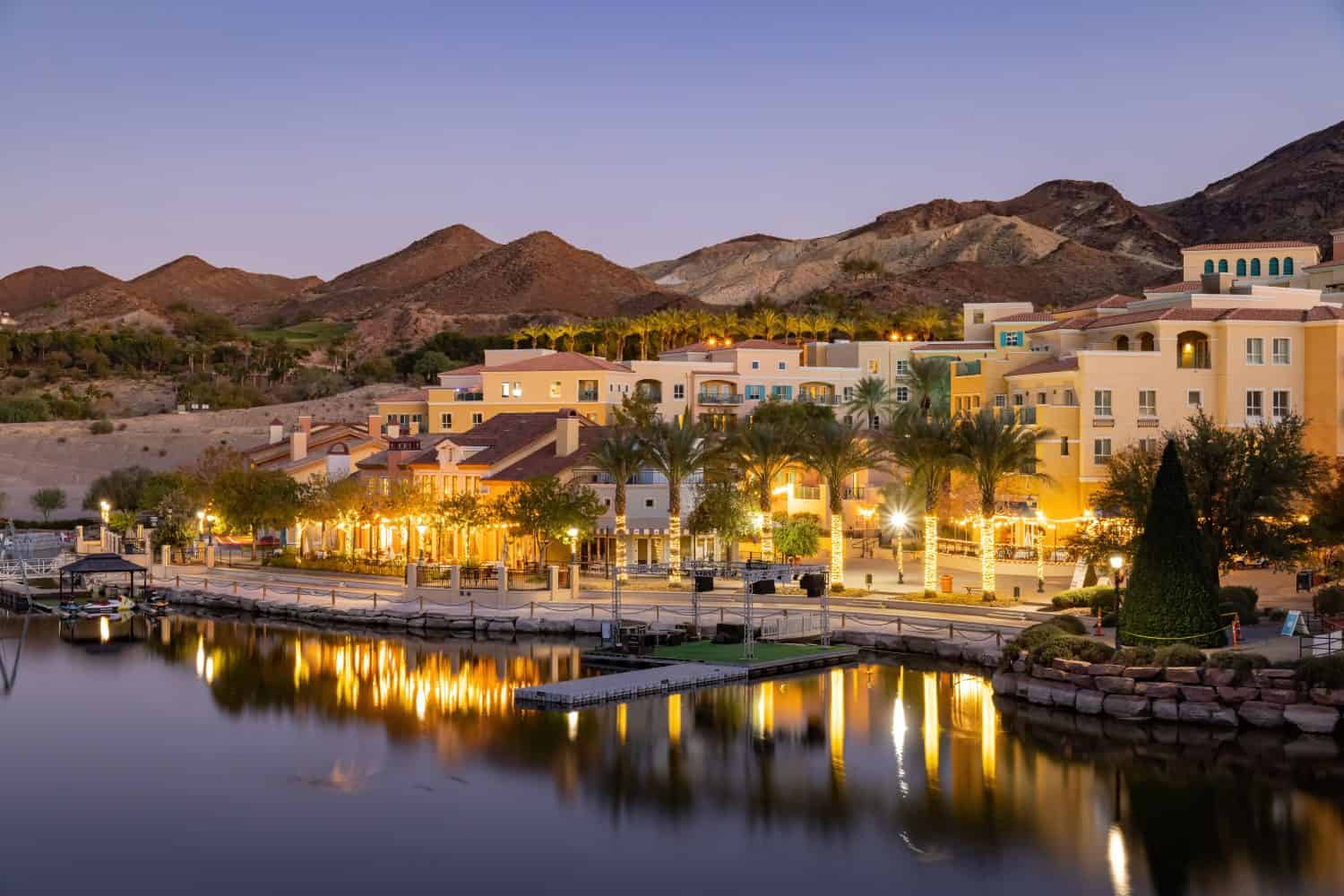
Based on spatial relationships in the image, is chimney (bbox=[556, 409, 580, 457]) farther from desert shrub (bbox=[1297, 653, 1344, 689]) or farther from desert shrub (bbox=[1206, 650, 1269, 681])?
desert shrub (bbox=[1297, 653, 1344, 689])

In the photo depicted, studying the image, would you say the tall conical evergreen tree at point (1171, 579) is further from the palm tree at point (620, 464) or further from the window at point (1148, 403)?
the window at point (1148, 403)

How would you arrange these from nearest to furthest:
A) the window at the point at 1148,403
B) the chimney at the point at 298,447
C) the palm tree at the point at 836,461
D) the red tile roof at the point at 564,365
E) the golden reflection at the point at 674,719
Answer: the golden reflection at the point at 674,719 → the palm tree at the point at 836,461 → the window at the point at 1148,403 → the chimney at the point at 298,447 → the red tile roof at the point at 564,365

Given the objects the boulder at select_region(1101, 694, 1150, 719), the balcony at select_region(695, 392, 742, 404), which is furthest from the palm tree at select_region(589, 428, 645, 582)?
the balcony at select_region(695, 392, 742, 404)

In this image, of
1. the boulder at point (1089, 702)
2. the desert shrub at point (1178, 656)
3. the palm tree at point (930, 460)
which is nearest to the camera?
the desert shrub at point (1178, 656)

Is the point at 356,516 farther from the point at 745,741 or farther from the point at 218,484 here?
the point at 745,741

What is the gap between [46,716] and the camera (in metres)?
38.8

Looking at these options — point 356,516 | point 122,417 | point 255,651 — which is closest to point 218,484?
point 356,516

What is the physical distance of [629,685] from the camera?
129 ft

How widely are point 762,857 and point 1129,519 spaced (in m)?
25.0

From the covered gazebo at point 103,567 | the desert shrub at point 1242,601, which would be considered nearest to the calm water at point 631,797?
the desert shrub at point 1242,601

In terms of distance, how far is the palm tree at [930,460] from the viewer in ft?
176

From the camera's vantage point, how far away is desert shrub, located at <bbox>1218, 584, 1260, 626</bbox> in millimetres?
42719

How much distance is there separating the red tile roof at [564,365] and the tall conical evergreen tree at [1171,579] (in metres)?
56.6

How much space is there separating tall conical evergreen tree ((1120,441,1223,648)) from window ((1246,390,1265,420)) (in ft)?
100
